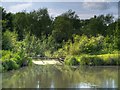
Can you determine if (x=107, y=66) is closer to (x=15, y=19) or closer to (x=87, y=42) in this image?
(x=87, y=42)

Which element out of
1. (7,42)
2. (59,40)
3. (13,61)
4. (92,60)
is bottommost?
(92,60)

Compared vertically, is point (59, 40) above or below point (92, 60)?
above

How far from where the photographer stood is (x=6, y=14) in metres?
32.8

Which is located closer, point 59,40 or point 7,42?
point 7,42

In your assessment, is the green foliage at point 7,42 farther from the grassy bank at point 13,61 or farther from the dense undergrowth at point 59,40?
the grassy bank at point 13,61

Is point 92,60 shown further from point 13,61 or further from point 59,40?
point 59,40

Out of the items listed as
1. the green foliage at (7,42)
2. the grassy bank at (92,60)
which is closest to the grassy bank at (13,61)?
the green foliage at (7,42)

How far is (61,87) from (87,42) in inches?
470

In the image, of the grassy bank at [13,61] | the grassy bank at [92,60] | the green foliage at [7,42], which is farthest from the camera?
the green foliage at [7,42]

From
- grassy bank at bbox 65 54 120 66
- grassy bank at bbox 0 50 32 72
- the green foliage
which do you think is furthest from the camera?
the green foliage

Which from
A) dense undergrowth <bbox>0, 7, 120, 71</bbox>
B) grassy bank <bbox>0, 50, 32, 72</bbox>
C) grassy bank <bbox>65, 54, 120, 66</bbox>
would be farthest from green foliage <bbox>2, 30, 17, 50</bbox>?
grassy bank <bbox>65, 54, 120, 66</bbox>

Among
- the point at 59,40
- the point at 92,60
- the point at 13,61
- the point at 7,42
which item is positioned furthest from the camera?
the point at 59,40

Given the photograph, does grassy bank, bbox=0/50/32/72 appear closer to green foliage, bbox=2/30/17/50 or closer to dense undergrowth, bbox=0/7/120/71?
dense undergrowth, bbox=0/7/120/71

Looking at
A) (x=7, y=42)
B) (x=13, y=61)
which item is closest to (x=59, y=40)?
(x=7, y=42)
